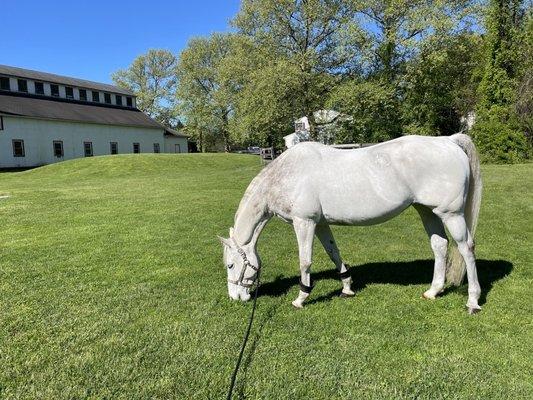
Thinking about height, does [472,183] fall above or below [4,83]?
below

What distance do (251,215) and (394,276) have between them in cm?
261

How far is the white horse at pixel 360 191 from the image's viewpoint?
473cm

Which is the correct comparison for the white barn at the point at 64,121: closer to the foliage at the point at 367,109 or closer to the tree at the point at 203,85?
the tree at the point at 203,85

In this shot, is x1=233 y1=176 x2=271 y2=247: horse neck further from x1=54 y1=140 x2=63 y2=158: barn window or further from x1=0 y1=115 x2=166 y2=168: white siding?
x1=54 y1=140 x2=63 y2=158: barn window

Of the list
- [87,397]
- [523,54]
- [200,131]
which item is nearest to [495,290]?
[87,397]

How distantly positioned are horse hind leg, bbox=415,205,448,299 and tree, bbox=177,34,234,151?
5369 centimetres

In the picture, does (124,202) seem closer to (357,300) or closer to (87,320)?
(87,320)

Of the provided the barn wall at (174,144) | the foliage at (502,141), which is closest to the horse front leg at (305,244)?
the foliage at (502,141)

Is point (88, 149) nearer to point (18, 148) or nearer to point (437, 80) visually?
point (18, 148)

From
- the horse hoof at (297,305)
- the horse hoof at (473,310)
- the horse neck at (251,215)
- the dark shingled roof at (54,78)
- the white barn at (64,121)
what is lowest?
the horse hoof at (473,310)

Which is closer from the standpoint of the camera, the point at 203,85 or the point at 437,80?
the point at 437,80

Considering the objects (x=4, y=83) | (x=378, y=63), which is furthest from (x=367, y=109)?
(x=4, y=83)

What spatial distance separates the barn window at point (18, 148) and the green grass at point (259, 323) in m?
38.3

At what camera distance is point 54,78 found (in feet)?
167
